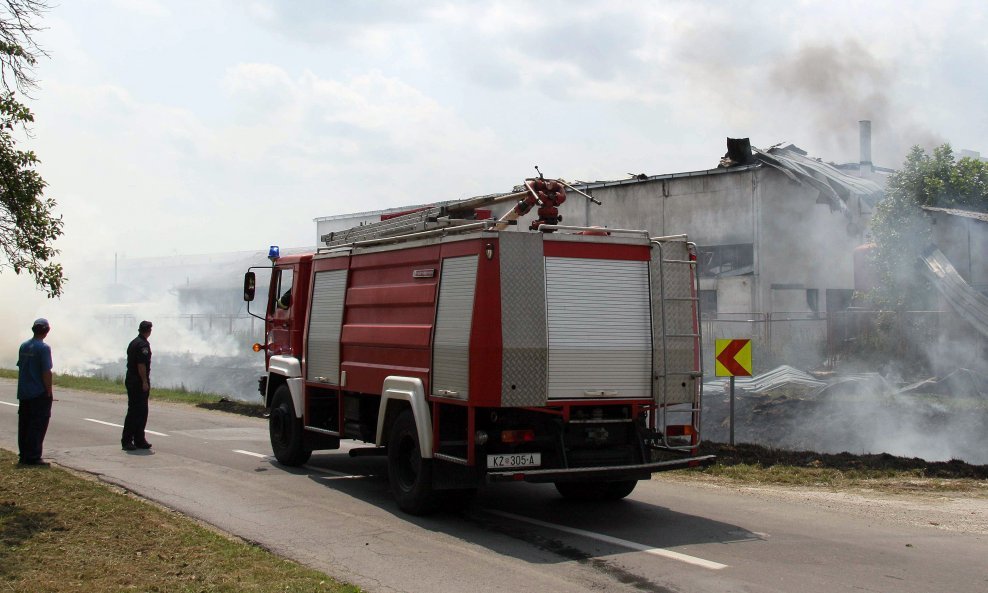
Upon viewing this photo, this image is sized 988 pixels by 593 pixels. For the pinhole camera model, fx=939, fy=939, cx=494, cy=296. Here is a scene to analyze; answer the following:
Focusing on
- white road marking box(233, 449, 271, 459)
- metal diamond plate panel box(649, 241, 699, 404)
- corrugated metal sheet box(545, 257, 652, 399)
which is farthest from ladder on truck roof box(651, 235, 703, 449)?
white road marking box(233, 449, 271, 459)

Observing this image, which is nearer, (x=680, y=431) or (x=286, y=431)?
(x=680, y=431)

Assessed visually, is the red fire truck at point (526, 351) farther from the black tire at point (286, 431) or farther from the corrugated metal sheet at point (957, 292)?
the corrugated metal sheet at point (957, 292)

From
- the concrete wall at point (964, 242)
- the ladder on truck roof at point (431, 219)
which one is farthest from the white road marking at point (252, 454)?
the concrete wall at point (964, 242)

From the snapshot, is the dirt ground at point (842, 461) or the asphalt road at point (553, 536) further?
the dirt ground at point (842, 461)

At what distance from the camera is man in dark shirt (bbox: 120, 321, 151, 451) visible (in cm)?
1381

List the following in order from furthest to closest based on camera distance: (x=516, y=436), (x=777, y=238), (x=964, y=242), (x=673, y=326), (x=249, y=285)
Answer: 1. (x=777, y=238)
2. (x=964, y=242)
3. (x=249, y=285)
4. (x=673, y=326)
5. (x=516, y=436)

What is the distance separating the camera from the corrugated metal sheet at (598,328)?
8797mm

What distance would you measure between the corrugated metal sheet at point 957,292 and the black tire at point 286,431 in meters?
18.5

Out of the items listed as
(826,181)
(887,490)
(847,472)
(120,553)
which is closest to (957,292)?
(826,181)

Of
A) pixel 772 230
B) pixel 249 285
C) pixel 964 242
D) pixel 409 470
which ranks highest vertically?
pixel 772 230

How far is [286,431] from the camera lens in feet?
41.3

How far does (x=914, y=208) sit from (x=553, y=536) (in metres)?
23.8

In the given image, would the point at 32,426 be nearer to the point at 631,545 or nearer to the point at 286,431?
the point at 286,431

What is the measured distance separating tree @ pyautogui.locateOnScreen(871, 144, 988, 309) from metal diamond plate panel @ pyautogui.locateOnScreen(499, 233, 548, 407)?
68.2 feet
